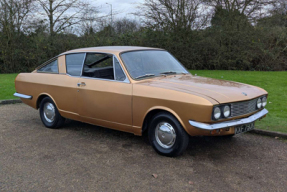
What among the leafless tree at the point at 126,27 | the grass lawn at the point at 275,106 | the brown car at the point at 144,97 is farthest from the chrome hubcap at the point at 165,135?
the leafless tree at the point at 126,27

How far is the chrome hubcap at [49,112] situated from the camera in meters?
5.95

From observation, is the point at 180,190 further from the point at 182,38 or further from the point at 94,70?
the point at 182,38

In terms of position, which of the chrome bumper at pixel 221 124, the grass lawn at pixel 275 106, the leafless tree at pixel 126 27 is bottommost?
the grass lawn at pixel 275 106

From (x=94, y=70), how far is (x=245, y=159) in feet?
9.72

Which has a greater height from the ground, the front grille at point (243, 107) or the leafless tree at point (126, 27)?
the leafless tree at point (126, 27)

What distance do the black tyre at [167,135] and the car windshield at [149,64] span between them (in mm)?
881

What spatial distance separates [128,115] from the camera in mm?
4559

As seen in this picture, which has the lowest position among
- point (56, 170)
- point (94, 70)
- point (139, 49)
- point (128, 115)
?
point (56, 170)

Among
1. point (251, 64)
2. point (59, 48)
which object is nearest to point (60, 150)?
point (59, 48)

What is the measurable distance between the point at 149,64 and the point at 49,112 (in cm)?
248

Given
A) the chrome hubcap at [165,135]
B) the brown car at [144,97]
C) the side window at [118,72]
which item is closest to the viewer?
the brown car at [144,97]

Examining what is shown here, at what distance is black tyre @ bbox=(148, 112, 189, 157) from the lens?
406cm

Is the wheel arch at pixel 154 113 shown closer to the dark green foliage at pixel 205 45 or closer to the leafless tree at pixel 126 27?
the dark green foliage at pixel 205 45

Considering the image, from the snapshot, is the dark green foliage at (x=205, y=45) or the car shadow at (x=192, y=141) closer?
the car shadow at (x=192, y=141)
